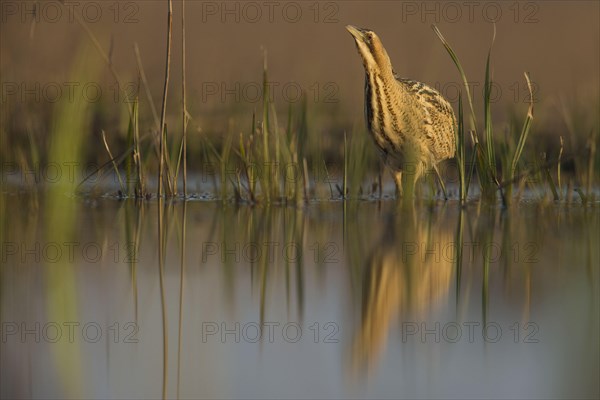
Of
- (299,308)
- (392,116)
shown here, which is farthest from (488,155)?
(299,308)

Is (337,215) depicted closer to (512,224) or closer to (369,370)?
(512,224)

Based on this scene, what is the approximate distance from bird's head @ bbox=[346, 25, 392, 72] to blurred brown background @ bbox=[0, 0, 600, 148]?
2.34m

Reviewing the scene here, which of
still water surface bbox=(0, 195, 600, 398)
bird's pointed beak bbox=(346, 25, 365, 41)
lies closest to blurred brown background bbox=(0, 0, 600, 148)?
bird's pointed beak bbox=(346, 25, 365, 41)

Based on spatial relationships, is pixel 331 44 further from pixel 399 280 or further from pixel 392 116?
pixel 399 280

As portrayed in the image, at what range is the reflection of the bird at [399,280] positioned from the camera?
11.3 feet

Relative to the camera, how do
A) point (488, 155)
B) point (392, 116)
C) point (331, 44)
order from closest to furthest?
point (488, 155) → point (392, 116) → point (331, 44)

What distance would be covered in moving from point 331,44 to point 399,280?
30.1 ft

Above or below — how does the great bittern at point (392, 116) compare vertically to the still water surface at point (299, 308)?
above

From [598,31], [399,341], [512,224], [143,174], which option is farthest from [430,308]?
[598,31]

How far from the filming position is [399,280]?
14.0ft

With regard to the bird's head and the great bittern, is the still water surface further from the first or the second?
the bird's head

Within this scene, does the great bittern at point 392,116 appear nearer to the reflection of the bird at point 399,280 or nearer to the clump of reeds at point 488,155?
the clump of reeds at point 488,155

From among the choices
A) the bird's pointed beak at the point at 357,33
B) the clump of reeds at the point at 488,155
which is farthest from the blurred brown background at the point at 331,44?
the clump of reeds at the point at 488,155

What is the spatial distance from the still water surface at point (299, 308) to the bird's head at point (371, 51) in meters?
1.28
